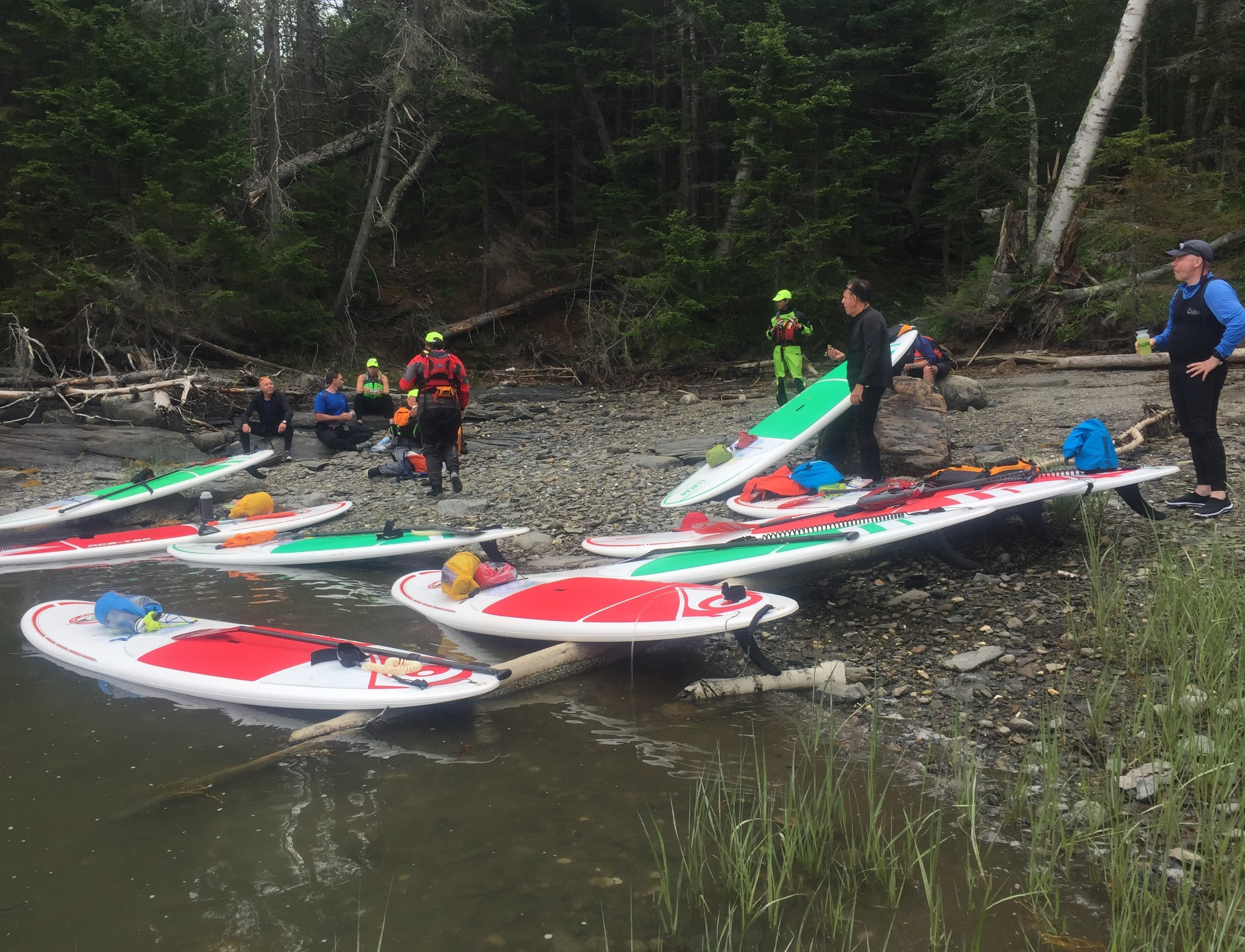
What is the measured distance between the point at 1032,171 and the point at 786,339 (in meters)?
8.68

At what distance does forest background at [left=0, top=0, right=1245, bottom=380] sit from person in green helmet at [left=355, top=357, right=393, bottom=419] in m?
4.58

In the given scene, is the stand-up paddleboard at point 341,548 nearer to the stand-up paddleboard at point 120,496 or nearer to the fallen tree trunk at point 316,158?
the stand-up paddleboard at point 120,496

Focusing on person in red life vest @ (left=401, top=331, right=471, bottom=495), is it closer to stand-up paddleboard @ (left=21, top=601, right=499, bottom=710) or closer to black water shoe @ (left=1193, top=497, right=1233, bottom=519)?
stand-up paddleboard @ (left=21, top=601, right=499, bottom=710)

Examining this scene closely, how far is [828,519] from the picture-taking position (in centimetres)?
540

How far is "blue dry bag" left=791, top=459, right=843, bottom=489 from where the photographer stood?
22.3 ft

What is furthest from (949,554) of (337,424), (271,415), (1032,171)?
(1032,171)

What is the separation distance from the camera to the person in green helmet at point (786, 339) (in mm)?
10641

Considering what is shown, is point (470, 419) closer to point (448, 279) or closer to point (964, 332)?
point (448, 279)

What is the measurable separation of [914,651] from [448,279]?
1857 cm

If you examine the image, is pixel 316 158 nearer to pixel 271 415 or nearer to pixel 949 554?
pixel 271 415

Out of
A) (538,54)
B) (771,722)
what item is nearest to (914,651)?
(771,722)

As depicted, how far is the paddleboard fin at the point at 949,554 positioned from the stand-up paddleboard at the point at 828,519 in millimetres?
198

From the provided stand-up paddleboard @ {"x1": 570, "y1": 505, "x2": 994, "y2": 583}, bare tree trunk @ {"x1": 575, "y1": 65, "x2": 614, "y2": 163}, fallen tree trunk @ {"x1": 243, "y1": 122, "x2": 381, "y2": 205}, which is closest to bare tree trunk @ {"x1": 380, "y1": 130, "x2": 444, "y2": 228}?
fallen tree trunk @ {"x1": 243, "y1": 122, "x2": 381, "y2": 205}

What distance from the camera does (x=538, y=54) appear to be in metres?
19.2
